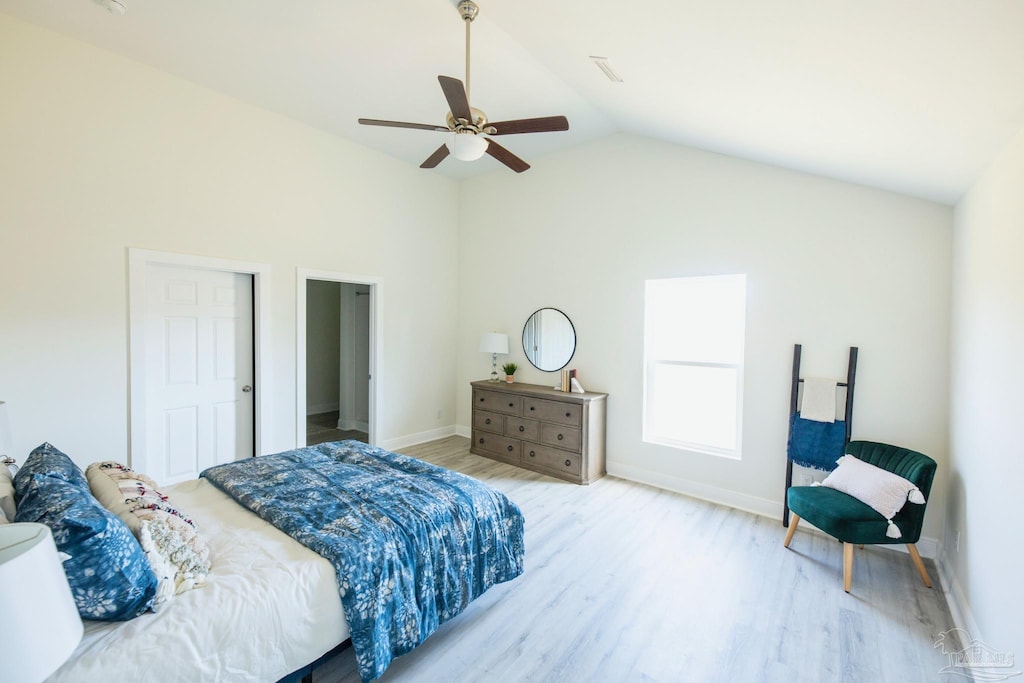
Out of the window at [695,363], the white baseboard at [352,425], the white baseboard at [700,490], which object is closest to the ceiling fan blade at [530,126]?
the window at [695,363]

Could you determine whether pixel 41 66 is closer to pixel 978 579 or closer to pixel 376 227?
pixel 376 227

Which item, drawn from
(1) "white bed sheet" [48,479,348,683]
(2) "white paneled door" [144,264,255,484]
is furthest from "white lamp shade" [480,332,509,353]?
(1) "white bed sheet" [48,479,348,683]

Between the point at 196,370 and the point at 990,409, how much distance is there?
5.06m

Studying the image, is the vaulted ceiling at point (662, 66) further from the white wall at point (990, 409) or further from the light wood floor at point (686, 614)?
the light wood floor at point (686, 614)

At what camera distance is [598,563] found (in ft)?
9.21

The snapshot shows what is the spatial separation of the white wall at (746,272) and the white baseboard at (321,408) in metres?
3.67

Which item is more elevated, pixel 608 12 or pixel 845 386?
pixel 608 12

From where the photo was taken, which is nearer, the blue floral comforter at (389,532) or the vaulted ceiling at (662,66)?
the vaulted ceiling at (662,66)

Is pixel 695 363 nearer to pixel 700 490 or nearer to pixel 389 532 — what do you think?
pixel 700 490

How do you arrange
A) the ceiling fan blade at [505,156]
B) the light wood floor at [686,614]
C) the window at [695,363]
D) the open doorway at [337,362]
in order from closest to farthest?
the light wood floor at [686,614], the ceiling fan blade at [505,156], the window at [695,363], the open doorway at [337,362]

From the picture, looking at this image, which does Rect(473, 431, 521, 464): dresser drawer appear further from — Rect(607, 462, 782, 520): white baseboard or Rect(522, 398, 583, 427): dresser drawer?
Rect(607, 462, 782, 520): white baseboard

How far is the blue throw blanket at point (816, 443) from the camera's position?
3.11m

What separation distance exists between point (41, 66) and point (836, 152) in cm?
496

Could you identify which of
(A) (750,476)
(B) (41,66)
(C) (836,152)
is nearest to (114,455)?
(B) (41,66)
